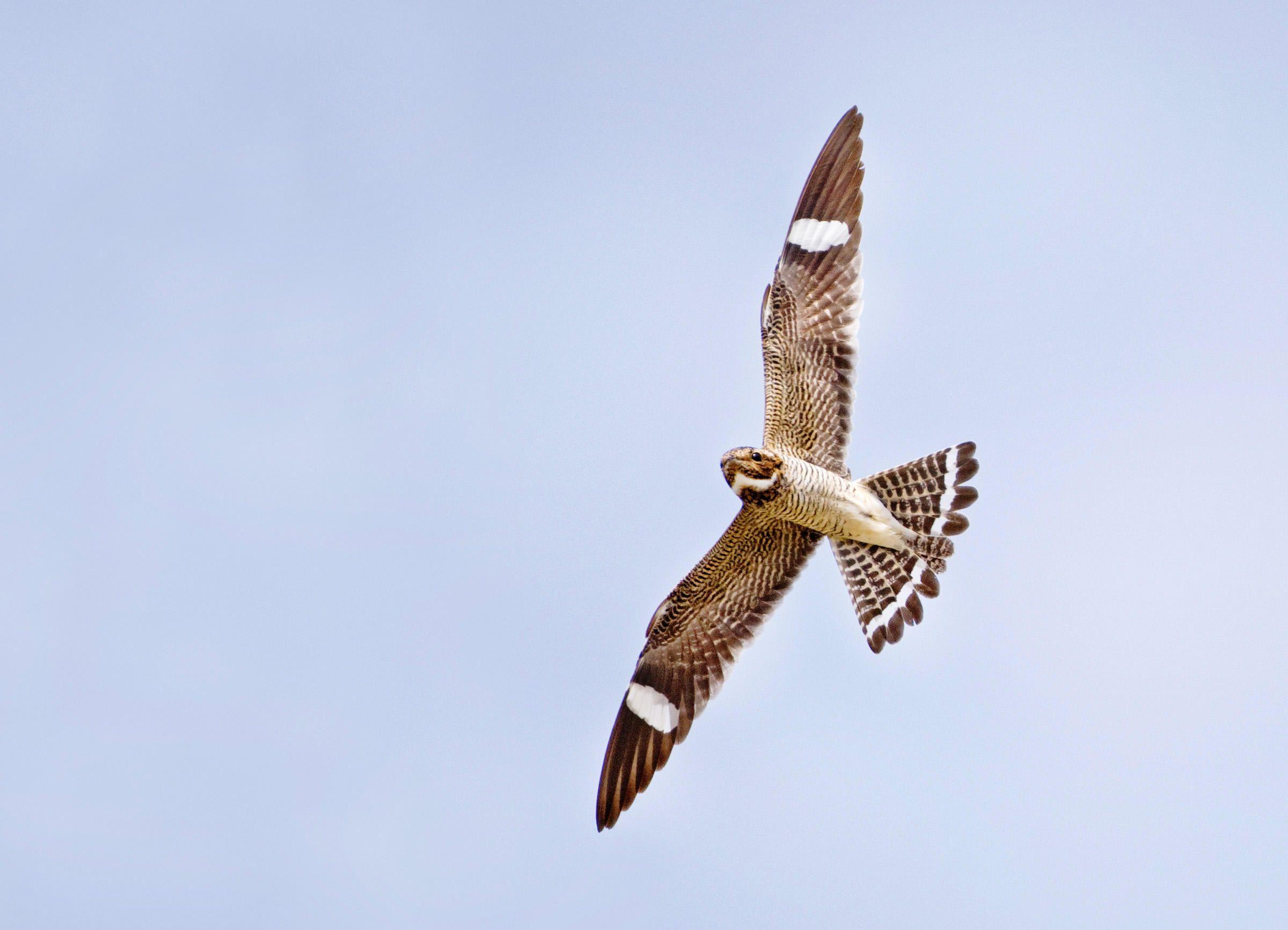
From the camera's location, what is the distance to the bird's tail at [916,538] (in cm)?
1039

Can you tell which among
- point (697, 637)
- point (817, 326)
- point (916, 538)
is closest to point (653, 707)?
point (697, 637)

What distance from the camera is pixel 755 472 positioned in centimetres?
997

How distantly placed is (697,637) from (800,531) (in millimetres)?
1161

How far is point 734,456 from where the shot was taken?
1003 cm

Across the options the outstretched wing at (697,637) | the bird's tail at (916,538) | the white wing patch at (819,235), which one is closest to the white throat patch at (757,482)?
the outstretched wing at (697,637)

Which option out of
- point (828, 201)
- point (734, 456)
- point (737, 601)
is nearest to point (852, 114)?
point (828, 201)

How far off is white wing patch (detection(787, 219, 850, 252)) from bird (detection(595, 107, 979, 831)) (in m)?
0.02

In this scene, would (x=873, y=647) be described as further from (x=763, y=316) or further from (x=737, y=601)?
(x=763, y=316)

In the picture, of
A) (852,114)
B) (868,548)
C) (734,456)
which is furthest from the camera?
(852,114)

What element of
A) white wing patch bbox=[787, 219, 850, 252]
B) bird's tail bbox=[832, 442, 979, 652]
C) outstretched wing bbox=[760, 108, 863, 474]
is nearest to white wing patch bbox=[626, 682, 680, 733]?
bird's tail bbox=[832, 442, 979, 652]

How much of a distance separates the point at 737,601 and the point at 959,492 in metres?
1.89

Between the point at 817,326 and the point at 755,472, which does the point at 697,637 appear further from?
the point at 817,326

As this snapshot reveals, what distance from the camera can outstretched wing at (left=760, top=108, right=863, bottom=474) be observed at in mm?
10633

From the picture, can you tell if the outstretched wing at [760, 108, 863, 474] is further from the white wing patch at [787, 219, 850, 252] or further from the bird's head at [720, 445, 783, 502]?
the bird's head at [720, 445, 783, 502]
